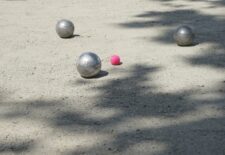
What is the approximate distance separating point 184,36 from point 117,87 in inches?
52.3

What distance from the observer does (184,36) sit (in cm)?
554

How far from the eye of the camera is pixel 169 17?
713 cm

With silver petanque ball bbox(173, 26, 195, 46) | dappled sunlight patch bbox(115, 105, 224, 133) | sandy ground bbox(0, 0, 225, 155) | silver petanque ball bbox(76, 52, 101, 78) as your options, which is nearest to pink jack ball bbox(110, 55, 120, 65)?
sandy ground bbox(0, 0, 225, 155)

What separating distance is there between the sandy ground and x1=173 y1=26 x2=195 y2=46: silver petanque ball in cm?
11

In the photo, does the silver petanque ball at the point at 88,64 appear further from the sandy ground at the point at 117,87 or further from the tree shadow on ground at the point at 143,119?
the tree shadow on ground at the point at 143,119

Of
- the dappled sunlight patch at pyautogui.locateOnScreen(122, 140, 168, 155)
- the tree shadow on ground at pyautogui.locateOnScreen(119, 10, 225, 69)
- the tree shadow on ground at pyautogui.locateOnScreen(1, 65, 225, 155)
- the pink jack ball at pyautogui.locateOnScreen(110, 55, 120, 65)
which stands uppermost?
the dappled sunlight patch at pyautogui.locateOnScreen(122, 140, 168, 155)

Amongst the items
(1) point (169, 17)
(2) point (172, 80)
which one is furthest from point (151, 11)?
(2) point (172, 80)

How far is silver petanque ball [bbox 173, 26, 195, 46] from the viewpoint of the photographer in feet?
18.2

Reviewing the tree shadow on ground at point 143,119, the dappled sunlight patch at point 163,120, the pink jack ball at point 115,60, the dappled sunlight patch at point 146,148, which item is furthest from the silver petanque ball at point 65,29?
the dappled sunlight patch at point 146,148

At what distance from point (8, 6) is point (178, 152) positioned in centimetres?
598

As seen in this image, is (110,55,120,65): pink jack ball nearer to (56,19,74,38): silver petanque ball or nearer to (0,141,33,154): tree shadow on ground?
(56,19,74,38): silver petanque ball

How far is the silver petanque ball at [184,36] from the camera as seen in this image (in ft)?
18.2

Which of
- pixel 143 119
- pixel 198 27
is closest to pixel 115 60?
pixel 143 119

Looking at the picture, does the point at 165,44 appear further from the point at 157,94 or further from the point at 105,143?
the point at 105,143
